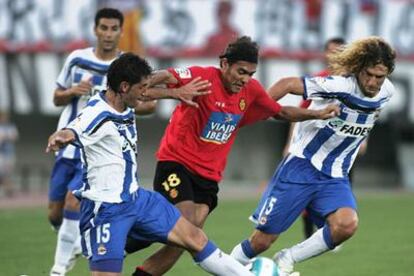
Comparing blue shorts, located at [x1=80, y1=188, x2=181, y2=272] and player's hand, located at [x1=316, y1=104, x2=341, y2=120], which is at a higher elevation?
player's hand, located at [x1=316, y1=104, x2=341, y2=120]

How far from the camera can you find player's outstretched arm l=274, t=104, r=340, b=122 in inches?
404

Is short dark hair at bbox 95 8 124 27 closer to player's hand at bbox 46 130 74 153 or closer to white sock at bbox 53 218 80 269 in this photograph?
white sock at bbox 53 218 80 269

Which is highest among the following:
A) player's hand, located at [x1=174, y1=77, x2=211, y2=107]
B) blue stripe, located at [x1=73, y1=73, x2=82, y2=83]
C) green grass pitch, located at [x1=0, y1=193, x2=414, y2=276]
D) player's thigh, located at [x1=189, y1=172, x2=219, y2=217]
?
player's hand, located at [x1=174, y1=77, x2=211, y2=107]

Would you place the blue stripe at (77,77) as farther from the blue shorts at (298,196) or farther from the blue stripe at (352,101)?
the blue stripe at (352,101)

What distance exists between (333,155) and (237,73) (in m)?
1.46

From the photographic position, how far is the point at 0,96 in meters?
28.9

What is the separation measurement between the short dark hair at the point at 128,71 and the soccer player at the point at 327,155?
67.2 inches

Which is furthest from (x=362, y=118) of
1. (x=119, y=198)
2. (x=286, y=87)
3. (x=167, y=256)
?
(x=119, y=198)

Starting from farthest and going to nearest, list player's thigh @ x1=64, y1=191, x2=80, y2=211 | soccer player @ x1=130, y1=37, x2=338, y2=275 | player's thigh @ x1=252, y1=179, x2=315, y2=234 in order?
player's thigh @ x1=64, y1=191, x2=80, y2=211, player's thigh @ x1=252, y1=179, x2=315, y2=234, soccer player @ x1=130, y1=37, x2=338, y2=275

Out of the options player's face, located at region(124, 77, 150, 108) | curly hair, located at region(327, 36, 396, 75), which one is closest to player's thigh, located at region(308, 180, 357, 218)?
curly hair, located at region(327, 36, 396, 75)

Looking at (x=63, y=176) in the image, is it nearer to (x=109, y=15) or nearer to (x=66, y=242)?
(x=66, y=242)

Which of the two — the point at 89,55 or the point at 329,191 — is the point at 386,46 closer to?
the point at 329,191

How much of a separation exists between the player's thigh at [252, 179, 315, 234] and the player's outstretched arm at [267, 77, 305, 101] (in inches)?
36.1

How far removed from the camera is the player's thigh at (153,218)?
9109 millimetres
